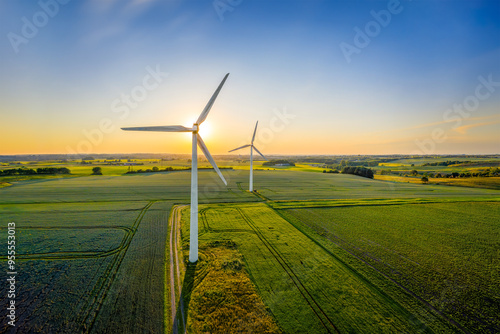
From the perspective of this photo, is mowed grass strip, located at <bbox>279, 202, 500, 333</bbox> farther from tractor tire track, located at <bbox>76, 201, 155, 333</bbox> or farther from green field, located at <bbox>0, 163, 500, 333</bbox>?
tractor tire track, located at <bbox>76, 201, 155, 333</bbox>

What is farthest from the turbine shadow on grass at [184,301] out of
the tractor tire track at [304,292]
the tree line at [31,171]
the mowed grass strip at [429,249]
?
the tree line at [31,171]

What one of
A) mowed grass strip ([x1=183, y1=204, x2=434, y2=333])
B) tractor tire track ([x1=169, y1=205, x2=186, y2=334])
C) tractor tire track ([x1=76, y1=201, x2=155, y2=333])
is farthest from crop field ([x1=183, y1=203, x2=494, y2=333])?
tractor tire track ([x1=76, y1=201, x2=155, y2=333])

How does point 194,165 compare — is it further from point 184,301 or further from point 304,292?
point 304,292

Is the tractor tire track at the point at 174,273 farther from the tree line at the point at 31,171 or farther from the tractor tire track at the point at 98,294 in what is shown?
the tree line at the point at 31,171

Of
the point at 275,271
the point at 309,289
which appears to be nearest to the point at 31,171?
the point at 275,271

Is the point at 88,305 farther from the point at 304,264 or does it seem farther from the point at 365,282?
the point at 365,282

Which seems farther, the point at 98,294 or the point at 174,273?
the point at 174,273

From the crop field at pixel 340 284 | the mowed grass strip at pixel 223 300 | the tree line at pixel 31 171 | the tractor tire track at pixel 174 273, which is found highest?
the tree line at pixel 31 171
